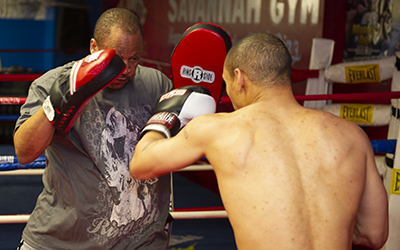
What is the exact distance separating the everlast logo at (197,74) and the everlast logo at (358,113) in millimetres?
1406

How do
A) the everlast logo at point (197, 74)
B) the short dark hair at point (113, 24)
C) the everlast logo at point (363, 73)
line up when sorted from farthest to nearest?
the everlast logo at point (363, 73) → the everlast logo at point (197, 74) → the short dark hair at point (113, 24)

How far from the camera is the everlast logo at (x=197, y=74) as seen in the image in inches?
53.9

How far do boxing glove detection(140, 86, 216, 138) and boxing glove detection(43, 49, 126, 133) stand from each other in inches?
7.1

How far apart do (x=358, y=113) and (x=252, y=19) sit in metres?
1.78

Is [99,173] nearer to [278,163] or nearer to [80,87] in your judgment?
[80,87]

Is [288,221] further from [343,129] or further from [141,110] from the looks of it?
[141,110]

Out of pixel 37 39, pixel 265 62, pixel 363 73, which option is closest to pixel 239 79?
pixel 265 62

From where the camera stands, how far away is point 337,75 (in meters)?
2.64

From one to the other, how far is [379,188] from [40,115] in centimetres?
98

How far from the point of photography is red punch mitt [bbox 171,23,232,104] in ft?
4.37

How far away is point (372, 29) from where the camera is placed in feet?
9.65

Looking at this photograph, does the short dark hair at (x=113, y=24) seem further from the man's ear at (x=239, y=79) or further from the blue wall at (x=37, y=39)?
the blue wall at (x=37, y=39)

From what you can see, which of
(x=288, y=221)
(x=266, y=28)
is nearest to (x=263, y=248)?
(x=288, y=221)

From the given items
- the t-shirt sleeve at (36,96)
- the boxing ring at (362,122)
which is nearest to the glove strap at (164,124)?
the t-shirt sleeve at (36,96)
